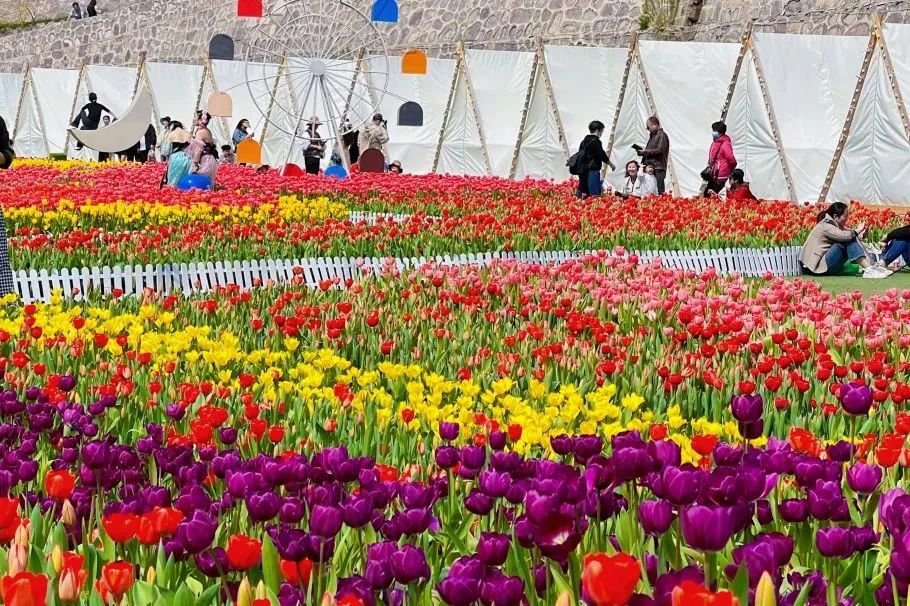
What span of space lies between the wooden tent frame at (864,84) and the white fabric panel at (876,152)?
9 centimetres

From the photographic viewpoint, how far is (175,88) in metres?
31.5

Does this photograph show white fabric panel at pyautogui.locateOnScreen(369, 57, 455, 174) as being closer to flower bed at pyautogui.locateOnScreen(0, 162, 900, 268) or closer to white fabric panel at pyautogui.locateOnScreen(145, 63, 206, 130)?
white fabric panel at pyautogui.locateOnScreen(145, 63, 206, 130)

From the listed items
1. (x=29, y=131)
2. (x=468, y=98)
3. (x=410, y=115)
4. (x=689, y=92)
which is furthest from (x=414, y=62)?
(x=29, y=131)

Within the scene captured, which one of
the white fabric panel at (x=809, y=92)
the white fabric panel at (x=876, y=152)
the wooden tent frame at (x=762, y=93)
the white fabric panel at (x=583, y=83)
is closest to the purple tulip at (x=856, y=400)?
the white fabric panel at (x=876, y=152)

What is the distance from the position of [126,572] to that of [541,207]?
12.5 meters

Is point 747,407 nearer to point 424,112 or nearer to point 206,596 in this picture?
point 206,596

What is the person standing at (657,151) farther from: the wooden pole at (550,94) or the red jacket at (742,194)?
the wooden pole at (550,94)

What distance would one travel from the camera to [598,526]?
8.43ft

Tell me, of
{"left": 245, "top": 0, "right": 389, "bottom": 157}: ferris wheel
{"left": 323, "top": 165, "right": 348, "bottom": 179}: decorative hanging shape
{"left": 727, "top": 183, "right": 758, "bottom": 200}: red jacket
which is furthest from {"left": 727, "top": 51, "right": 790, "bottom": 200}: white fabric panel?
{"left": 323, "top": 165, "right": 348, "bottom": 179}: decorative hanging shape

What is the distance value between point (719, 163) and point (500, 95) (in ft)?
24.3

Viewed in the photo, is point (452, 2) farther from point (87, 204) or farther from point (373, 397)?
point (373, 397)

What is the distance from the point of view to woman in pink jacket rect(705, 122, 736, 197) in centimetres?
1805

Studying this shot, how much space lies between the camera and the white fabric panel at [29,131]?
111 feet

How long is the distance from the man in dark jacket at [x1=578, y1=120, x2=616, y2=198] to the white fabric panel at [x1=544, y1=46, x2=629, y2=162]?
15.4 feet
